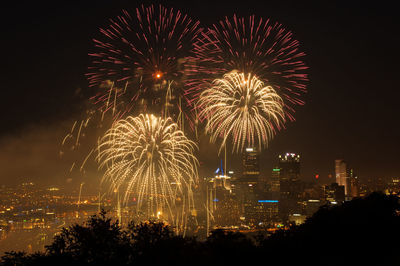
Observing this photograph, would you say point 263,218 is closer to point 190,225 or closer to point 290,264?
point 190,225

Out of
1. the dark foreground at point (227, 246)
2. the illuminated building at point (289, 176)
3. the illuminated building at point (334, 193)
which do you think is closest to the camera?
the dark foreground at point (227, 246)

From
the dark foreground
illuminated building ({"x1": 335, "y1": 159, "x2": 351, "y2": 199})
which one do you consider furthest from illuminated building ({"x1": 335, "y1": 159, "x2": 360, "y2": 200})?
the dark foreground

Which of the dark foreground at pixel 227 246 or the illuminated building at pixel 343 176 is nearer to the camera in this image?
the dark foreground at pixel 227 246

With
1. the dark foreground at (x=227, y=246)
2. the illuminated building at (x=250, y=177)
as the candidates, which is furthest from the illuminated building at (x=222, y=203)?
the dark foreground at (x=227, y=246)

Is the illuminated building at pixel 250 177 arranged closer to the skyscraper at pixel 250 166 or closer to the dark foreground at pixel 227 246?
the skyscraper at pixel 250 166

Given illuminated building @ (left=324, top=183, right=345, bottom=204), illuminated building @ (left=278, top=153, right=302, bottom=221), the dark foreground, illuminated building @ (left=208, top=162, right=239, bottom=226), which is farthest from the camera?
illuminated building @ (left=278, top=153, right=302, bottom=221)

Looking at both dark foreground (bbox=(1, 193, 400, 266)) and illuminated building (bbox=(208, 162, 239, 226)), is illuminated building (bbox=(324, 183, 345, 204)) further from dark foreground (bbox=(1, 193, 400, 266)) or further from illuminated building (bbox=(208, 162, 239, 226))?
dark foreground (bbox=(1, 193, 400, 266))

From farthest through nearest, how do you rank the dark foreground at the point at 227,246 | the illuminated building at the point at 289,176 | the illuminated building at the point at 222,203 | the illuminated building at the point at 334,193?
the illuminated building at the point at 289,176, the illuminated building at the point at 334,193, the illuminated building at the point at 222,203, the dark foreground at the point at 227,246

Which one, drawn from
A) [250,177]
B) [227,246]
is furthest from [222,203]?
[227,246]

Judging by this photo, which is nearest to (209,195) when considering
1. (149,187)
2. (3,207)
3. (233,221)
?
(233,221)
